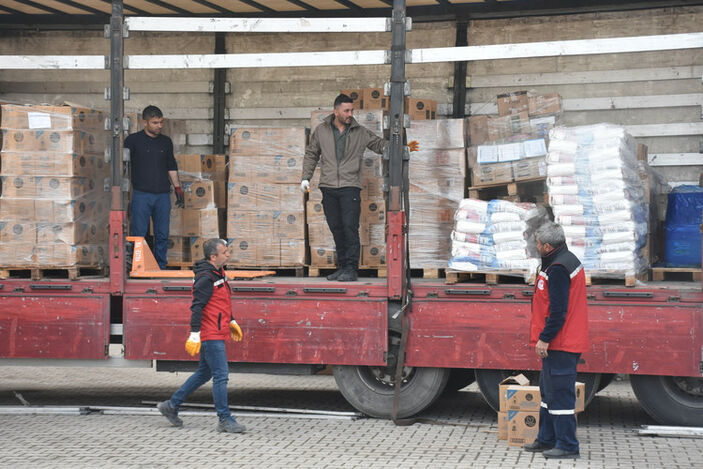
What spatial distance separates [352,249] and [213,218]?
70.4 inches

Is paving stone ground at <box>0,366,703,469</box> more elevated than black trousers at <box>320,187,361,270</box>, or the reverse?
black trousers at <box>320,187,361,270</box>

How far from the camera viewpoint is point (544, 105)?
10.0 meters

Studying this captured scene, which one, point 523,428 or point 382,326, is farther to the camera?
point 382,326

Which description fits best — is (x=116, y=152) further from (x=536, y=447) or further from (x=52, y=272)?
(x=536, y=447)

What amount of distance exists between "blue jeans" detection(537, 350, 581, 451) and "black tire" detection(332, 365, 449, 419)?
1.60 metres

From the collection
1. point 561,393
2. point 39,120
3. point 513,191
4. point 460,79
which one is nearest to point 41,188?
point 39,120

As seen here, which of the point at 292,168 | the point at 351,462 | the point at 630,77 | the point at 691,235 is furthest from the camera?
the point at 630,77

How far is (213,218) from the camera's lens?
1099 centimetres

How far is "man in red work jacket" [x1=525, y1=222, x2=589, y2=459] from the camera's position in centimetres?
777

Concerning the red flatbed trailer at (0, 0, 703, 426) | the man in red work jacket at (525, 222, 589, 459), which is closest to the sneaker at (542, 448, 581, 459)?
the man in red work jacket at (525, 222, 589, 459)

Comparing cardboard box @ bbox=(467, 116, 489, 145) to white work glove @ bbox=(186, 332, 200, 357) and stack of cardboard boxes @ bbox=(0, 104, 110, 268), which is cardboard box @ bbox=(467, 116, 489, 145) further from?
stack of cardboard boxes @ bbox=(0, 104, 110, 268)

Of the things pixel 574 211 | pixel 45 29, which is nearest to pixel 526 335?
pixel 574 211

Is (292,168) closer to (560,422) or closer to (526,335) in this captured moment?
(526,335)

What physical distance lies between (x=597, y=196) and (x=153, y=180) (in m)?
4.39
